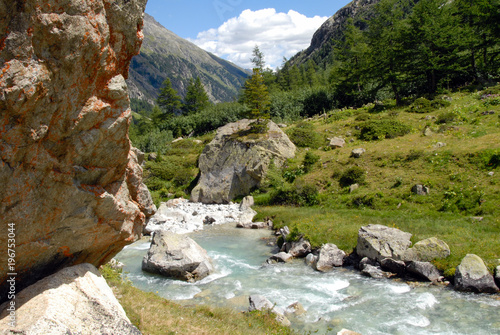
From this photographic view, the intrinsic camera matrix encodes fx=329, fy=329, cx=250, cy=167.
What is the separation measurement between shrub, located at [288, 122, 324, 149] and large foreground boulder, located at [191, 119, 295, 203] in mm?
2090

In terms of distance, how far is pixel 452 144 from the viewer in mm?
27297

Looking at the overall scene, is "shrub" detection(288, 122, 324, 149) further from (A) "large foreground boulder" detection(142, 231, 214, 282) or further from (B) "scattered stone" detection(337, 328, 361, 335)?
(B) "scattered stone" detection(337, 328, 361, 335)

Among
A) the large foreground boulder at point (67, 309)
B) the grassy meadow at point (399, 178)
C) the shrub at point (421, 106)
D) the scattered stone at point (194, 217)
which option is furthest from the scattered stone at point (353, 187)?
the large foreground boulder at point (67, 309)

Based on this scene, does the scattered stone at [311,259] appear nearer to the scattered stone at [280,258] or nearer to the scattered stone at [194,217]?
the scattered stone at [280,258]

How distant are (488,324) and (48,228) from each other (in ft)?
43.7

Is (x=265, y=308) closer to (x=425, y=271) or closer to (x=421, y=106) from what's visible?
(x=425, y=271)

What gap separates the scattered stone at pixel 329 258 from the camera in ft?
55.8

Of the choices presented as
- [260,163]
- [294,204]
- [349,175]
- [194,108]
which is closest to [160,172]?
[260,163]

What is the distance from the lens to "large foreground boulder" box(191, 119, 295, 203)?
3506cm

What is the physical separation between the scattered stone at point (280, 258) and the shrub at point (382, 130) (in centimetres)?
2151

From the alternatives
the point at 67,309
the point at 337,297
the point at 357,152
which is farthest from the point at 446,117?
the point at 67,309

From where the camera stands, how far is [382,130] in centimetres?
3553

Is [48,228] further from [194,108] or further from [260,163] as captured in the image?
[194,108]

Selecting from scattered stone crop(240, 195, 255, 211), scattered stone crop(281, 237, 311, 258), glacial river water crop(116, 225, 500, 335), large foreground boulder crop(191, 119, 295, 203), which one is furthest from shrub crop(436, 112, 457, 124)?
glacial river water crop(116, 225, 500, 335)
